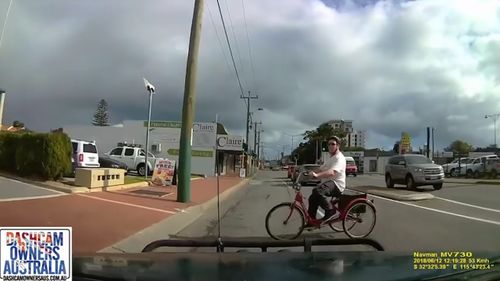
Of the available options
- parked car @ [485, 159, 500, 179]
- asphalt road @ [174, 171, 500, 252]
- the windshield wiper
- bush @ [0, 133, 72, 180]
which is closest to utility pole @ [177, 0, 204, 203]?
asphalt road @ [174, 171, 500, 252]

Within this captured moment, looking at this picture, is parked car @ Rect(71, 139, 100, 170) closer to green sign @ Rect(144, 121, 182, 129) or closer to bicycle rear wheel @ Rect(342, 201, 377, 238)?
bicycle rear wheel @ Rect(342, 201, 377, 238)

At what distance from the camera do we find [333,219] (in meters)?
10.8

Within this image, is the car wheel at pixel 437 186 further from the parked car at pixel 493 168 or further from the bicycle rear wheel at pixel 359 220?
the parked car at pixel 493 168

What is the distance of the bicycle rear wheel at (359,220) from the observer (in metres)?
10.9

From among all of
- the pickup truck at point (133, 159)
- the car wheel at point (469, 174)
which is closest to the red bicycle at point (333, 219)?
the pickup truck at point (133, 159)

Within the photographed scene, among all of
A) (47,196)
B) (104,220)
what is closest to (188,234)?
(104,220)

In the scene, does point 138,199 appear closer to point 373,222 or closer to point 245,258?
point 373,222

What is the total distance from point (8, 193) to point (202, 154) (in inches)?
1596

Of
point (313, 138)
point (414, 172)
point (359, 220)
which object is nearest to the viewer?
point (359, 220)

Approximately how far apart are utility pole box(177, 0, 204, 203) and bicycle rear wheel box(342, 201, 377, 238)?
825 centimetres

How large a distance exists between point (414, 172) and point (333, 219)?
53.5 feet

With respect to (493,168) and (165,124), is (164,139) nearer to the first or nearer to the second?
(165,124)

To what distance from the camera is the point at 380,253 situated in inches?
170

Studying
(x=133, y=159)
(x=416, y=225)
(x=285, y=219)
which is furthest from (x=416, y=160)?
(x=133, y=159)
